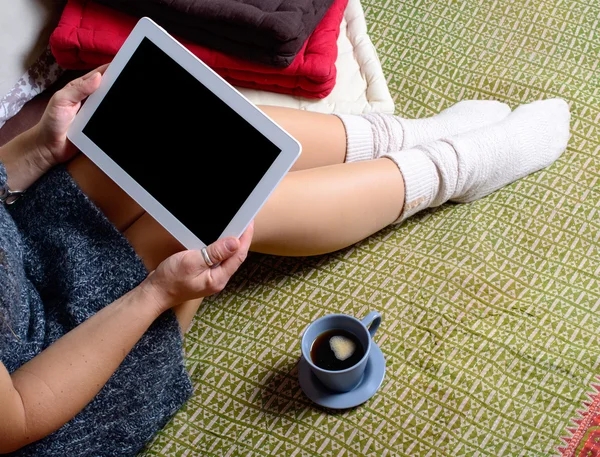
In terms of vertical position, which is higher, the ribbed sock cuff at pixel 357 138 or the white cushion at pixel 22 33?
the white cushion at pixel 22 33

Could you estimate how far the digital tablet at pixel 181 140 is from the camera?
731 mm

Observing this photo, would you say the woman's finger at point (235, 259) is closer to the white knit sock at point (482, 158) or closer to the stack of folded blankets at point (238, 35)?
the white knit sock at point (482, 158)

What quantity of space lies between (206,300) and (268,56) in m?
0.42

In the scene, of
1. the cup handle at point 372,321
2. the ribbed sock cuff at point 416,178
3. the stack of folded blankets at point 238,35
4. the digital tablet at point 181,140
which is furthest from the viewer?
the stack of folded blankets at point 238,35

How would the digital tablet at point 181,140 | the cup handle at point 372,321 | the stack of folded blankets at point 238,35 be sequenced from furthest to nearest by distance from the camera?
the stack of folded blankets at point 238,35 < the cup handle at point 372,321 < the digital tablet at point 181,140

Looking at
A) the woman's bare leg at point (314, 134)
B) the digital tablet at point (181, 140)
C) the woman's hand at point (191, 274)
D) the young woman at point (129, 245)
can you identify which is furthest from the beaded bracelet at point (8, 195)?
the woman's bare leg at point (314, 134)

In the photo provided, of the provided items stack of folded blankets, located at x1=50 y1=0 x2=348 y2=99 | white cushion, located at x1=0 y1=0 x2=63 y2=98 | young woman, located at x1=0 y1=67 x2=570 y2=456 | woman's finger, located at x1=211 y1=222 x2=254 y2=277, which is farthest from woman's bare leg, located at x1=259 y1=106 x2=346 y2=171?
white cushion, located at x1=0 y1=0 x2=63 y2=98

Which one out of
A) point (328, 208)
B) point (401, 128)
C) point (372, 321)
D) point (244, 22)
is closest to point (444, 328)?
point (372, 321)

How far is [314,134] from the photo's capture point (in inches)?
38.9

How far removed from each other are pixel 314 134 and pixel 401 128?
155 millimetres

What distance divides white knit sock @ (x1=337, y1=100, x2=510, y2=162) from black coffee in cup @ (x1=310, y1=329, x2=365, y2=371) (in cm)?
32

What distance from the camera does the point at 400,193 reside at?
37.1 inches

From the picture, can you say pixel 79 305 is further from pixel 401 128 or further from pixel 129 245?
pixel 401 128

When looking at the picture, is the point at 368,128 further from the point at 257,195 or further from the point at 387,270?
the point at 257,195
